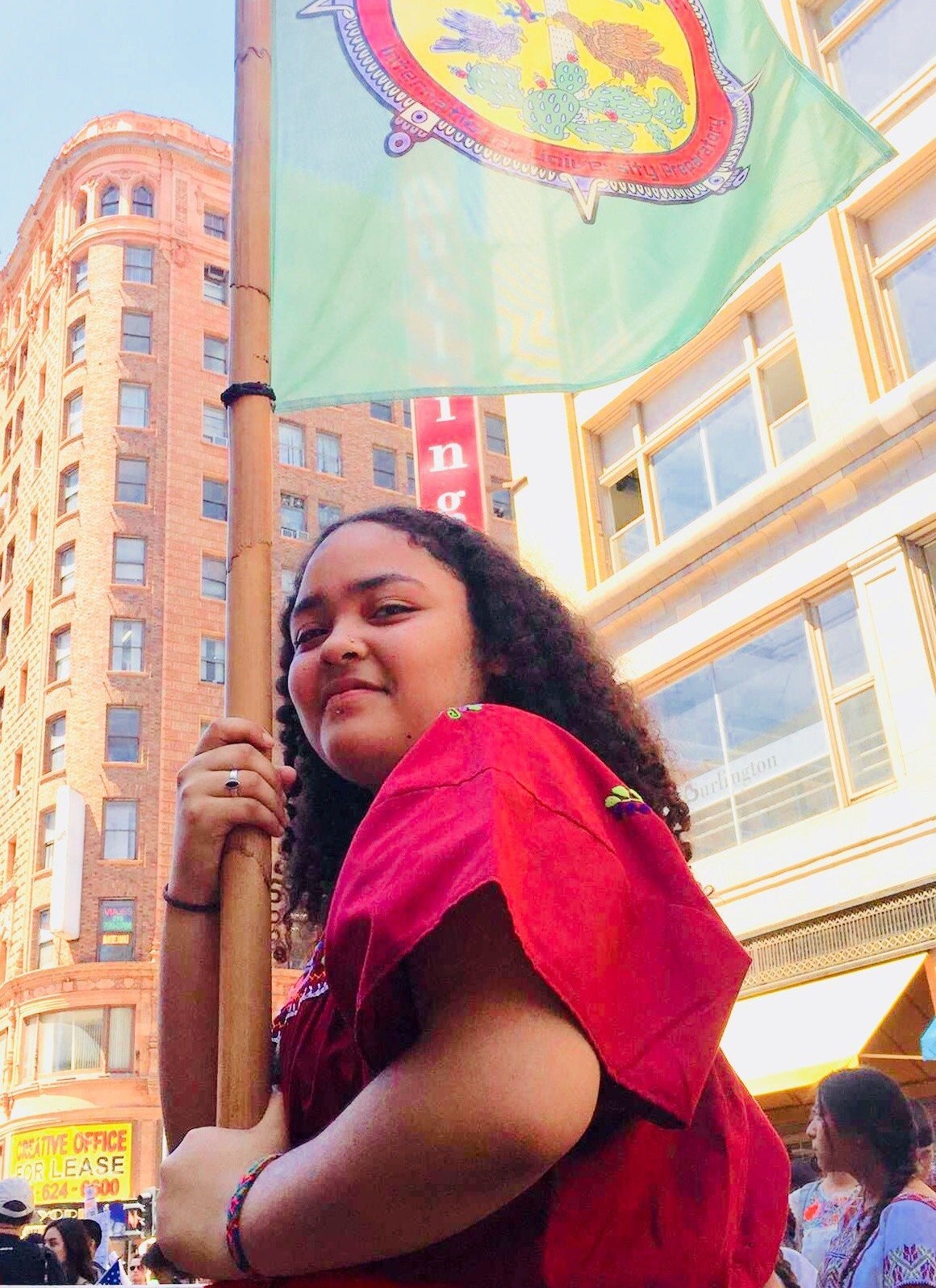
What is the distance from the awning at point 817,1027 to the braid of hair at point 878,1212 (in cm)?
626

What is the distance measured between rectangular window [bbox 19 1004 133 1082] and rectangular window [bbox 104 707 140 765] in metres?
7.70

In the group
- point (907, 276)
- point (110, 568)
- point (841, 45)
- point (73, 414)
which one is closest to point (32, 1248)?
point (907, 276)

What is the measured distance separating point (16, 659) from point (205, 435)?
10.6 meters

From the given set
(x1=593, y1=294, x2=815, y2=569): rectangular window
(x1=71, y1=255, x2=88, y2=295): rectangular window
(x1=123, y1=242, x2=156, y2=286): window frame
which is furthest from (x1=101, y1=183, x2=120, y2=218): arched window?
(x1=593, y1=294, x2=815, y2=569): rectangular window

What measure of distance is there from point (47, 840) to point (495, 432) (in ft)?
73.5

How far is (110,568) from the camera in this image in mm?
40875

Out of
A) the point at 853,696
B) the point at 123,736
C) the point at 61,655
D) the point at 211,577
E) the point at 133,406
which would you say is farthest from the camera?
the point at 133,406

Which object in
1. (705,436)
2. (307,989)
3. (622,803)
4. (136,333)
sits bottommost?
(307,989)

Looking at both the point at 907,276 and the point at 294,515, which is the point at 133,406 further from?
the point at 907,276

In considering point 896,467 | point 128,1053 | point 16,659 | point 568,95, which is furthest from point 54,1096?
point 568,95

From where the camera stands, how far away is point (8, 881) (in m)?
39.6

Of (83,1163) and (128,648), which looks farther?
(128,648)

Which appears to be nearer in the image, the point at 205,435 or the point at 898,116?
the point at 898,116

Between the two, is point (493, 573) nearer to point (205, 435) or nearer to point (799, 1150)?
point (799, 1150)
